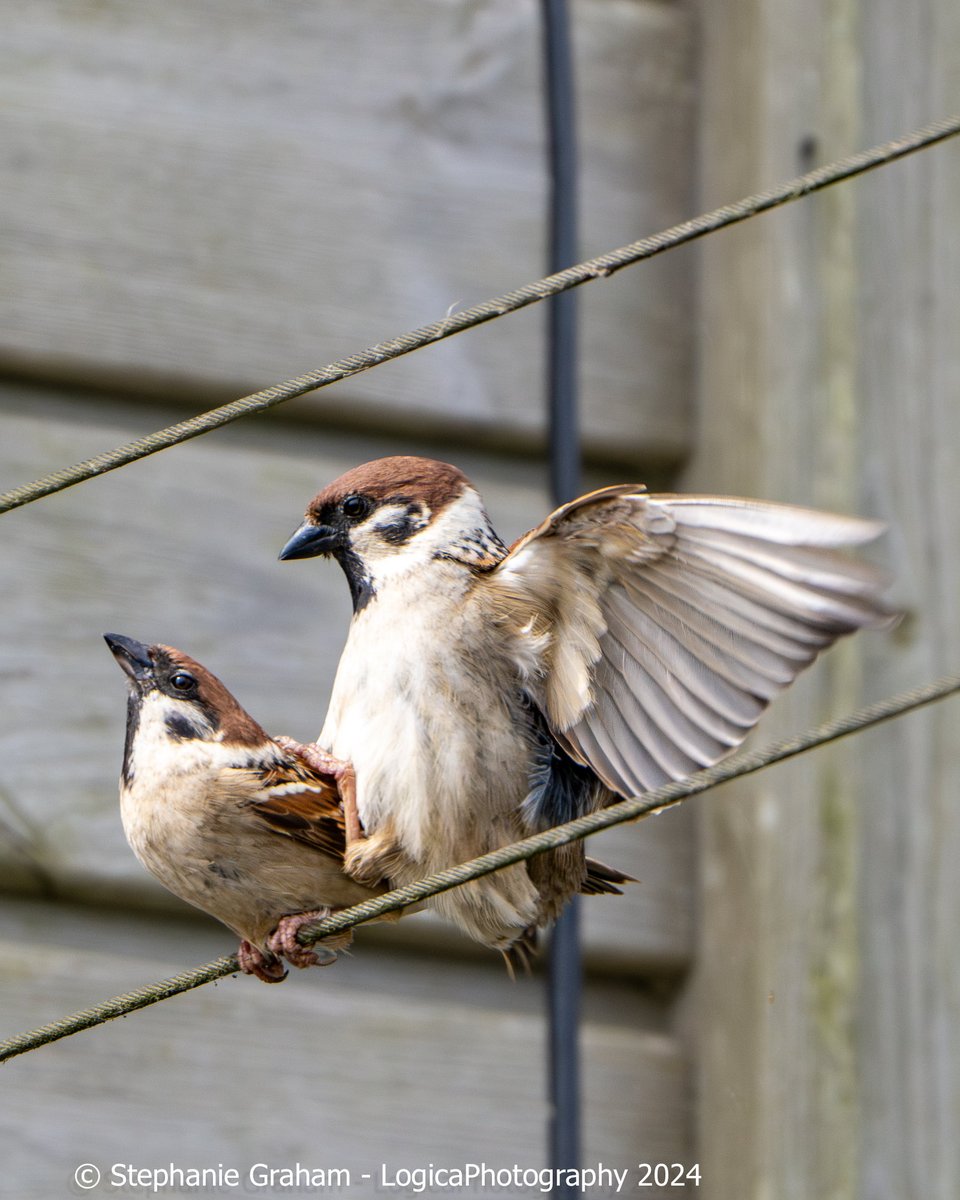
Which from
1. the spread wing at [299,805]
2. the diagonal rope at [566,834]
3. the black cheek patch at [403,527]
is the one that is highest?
the black cheek patch at [403,527]

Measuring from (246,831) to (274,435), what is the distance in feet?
2.34

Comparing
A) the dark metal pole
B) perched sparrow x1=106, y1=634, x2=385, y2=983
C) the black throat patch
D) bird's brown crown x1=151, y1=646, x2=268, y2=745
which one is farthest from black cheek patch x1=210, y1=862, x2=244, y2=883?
the dark metal pole

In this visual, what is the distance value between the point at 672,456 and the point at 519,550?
0.84 meters

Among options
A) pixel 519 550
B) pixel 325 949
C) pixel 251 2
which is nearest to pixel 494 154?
pixel 251 2

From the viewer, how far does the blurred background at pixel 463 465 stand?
2.07 metres

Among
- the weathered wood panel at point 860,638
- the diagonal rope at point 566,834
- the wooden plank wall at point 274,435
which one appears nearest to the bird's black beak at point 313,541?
the diagonal rope at point 566,834

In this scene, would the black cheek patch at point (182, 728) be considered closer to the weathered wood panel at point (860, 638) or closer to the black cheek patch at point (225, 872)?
the black cheek patch at point (225, 872)

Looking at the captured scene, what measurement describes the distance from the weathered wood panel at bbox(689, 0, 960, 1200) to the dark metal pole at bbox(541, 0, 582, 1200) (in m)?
0.22

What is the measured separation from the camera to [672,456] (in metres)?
2.30

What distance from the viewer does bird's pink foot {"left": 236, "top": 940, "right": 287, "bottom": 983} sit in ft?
5.05

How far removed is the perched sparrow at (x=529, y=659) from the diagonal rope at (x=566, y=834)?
0.21 meters

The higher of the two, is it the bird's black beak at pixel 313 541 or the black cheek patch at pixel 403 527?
the black cheek patch at pixel 403 527

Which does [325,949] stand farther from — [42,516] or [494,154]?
[494,154]

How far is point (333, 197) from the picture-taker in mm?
2330
